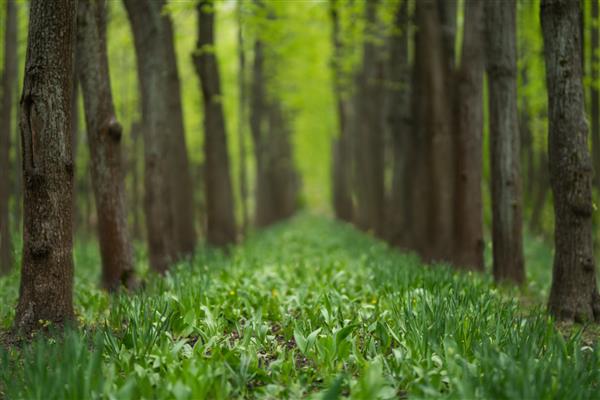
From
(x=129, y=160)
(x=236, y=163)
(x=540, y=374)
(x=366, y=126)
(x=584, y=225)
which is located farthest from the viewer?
(x=236, y=163)

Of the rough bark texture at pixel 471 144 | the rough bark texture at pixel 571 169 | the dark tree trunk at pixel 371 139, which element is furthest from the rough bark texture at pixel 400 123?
the rough bark texture at pixel 571 169

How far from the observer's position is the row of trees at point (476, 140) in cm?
534

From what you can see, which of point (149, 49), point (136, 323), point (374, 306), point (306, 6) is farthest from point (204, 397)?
point (306, 6)

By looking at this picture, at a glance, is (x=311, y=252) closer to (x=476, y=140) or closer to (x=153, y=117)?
(x=476, y=140)

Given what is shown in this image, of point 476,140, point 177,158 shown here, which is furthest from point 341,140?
point 476,140

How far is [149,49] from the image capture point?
850cm

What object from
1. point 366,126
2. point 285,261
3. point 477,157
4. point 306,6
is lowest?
point 285,261

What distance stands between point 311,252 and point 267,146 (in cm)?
1606

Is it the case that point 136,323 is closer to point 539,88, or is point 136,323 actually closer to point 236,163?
point 539,88

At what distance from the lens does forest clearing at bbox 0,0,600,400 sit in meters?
3.26

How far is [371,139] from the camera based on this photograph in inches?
659

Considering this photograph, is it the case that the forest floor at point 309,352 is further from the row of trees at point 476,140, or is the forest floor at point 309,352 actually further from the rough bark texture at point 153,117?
the rough bark texture at point 153,117

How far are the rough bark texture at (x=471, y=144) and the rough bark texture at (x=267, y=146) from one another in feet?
38.7

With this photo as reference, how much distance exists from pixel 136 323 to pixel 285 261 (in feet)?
17.5
